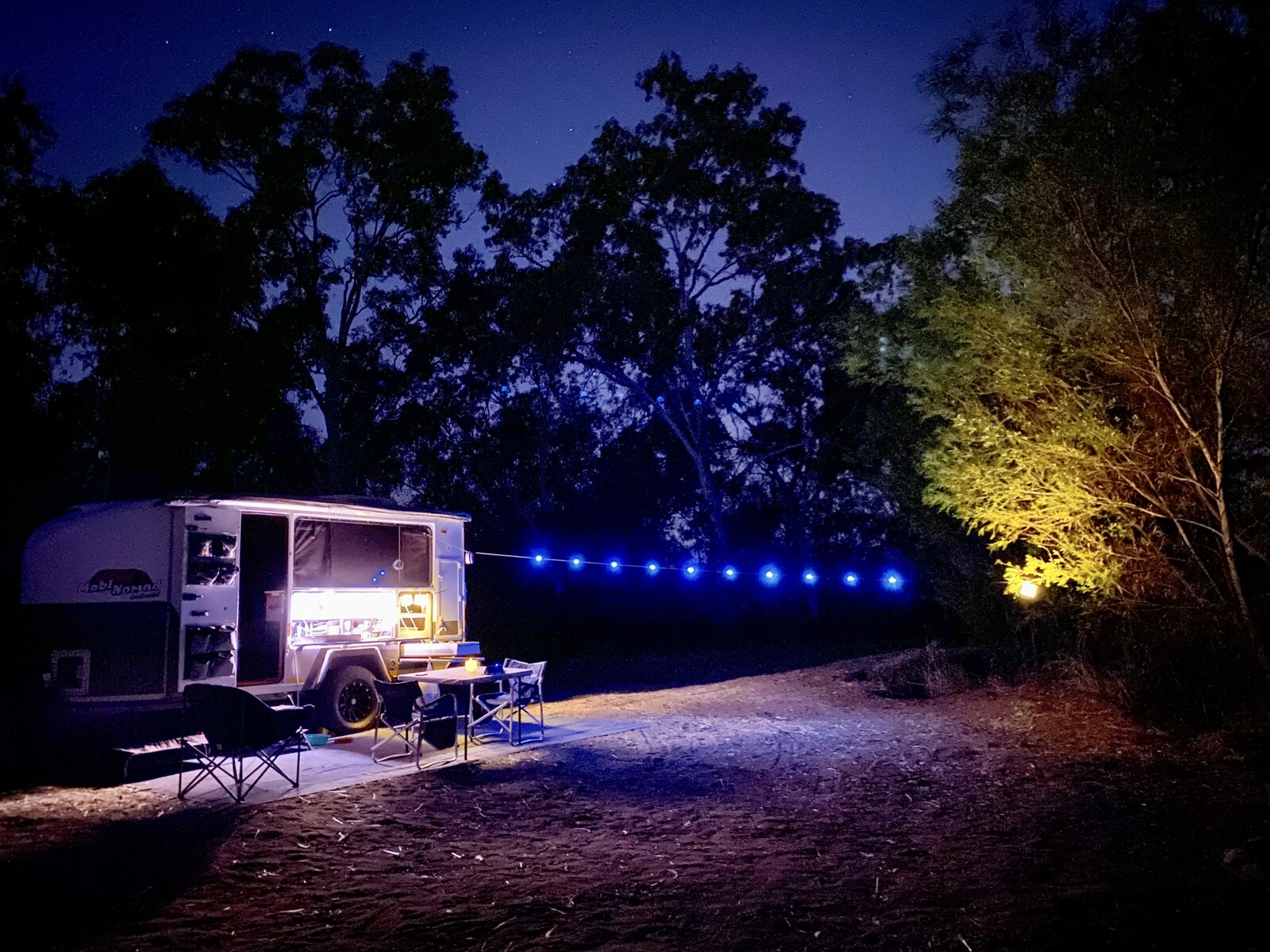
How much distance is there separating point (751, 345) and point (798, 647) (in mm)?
8318

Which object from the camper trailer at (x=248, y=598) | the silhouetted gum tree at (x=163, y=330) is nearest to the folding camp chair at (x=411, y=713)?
the camper trailer at (x=248, y=598)

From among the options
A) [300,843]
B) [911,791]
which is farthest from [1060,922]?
[300,843]

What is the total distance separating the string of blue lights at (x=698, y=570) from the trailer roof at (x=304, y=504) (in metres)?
2.09

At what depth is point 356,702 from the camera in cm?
950

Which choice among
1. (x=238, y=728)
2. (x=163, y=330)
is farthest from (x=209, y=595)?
(x=163, y=330)

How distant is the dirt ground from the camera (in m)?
3.89

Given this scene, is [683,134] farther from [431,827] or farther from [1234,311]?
[431,827]

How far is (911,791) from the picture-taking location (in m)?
6.47

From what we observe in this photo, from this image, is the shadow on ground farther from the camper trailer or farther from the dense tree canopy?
the dense tree canopy

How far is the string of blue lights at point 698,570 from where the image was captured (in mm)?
17391

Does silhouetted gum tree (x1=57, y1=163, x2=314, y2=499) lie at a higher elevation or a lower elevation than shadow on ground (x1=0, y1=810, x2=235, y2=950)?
higher

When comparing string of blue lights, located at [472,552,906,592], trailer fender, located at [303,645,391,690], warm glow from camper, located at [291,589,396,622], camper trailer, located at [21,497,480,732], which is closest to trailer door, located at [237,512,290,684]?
camper trailer, located at [21,497,480,732]

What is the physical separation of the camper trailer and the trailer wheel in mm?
14

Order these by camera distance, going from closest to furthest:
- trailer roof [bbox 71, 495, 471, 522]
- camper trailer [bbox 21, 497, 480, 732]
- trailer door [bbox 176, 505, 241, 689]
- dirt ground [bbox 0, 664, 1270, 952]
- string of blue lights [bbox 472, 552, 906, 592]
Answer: dirt ground [bbox 0, 664, 1270, 952] < camper trailer [bbox 21, 497, 480, 732] < trailer door [bbox 176, 505, 241, 689] < trailer roof [bbox 71, 495, 471, 522] < string of blue lights [bbox 472, 552, 906, 592]
